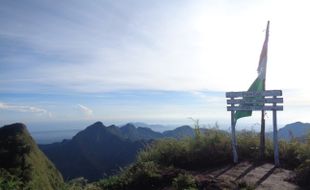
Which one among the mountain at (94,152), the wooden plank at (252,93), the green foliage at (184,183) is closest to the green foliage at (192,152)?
the wooden plank at (252,93)

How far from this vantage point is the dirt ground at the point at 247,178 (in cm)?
985

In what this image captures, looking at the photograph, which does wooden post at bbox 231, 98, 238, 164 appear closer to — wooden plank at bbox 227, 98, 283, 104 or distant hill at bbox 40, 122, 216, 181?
wooden plank at bbox 227, 98, 283, 104

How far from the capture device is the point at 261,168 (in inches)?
482

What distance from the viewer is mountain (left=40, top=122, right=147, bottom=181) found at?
2545 inches

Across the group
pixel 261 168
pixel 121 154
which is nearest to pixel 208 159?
Result: pixel 261 168

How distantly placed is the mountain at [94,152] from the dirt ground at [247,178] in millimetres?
44619

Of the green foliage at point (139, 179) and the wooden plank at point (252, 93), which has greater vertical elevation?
the wooden plank at point (252, 93)

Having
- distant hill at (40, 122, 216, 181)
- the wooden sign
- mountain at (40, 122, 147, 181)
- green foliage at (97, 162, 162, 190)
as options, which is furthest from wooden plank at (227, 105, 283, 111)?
mountain at (40, 122, 147, 181)

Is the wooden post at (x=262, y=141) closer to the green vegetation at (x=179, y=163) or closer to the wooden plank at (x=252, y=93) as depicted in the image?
the green vegetation at (x=179, y=163)

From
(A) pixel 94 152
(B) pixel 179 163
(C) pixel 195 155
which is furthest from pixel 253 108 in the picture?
(A) pixel 94 152

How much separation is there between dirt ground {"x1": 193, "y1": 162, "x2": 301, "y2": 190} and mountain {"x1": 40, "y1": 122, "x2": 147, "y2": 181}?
146 ft

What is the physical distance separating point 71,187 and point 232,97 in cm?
602

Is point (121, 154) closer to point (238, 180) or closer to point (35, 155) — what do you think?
point (35, 155)

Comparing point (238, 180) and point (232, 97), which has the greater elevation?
point (232, 97)
